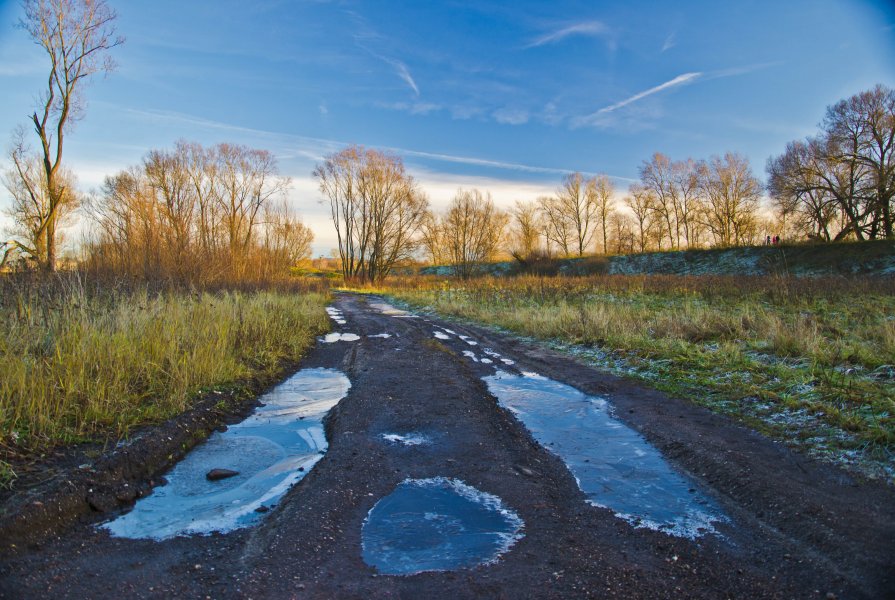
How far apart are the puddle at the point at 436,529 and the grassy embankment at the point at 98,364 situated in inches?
100

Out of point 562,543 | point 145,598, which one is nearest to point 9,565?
point 145,598

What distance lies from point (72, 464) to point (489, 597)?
10.5ft

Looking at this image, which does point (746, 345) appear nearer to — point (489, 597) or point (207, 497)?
point (489, 597)

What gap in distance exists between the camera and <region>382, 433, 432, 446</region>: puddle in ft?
14.0

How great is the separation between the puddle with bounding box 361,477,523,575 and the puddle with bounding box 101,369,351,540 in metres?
0.88

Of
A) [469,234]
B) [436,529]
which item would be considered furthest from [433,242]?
[436,529]

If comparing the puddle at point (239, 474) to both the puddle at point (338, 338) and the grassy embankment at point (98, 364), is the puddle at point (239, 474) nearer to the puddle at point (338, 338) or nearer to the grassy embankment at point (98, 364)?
the grassy embankment at point (98, 364)

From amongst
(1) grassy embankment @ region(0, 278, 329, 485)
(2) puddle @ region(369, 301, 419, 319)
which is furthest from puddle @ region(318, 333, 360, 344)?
(2) puddle @ region(369, 301, 419, 319)

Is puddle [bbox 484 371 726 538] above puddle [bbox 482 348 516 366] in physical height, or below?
below

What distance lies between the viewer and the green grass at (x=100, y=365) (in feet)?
12.2

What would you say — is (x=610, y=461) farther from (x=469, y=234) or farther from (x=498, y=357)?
(x=469, y=234)

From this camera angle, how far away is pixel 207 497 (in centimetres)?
328

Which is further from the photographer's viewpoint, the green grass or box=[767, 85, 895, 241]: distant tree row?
box=[767, 85, 895, 241]: distant tree row

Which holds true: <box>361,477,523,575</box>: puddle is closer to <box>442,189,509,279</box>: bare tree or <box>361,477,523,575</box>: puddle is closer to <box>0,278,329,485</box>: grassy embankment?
<box>0,278,329,485</box>: grassy embankment
